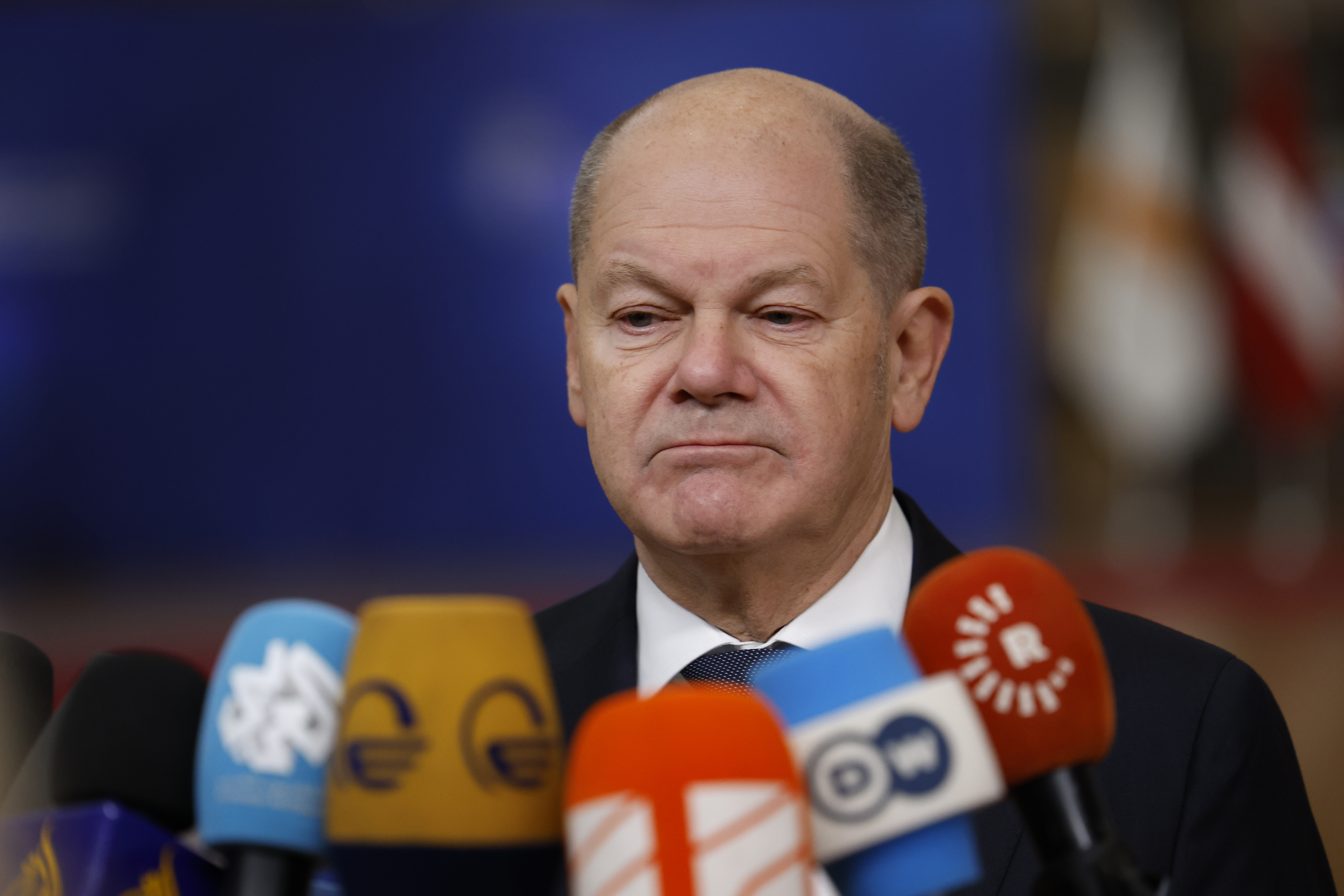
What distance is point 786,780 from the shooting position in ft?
2.23

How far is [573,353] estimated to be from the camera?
1663 millimetres

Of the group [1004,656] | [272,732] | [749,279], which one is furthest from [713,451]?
[272,732]

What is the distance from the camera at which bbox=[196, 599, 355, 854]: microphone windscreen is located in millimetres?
770

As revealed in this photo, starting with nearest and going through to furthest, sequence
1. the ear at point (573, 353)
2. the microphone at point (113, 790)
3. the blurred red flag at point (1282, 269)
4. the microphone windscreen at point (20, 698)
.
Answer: the microphone at point (113, 790)
the microphone windscreen at point (20, 698)
the ear at point (573, 353)
the blurred red flag at point (1282, 269)

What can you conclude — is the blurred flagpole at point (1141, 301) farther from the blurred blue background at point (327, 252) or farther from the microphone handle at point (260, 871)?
the microphone handle at point (260, 871)

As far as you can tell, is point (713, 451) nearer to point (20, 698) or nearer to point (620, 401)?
point (620, 401)

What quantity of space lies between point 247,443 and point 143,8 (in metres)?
2.08

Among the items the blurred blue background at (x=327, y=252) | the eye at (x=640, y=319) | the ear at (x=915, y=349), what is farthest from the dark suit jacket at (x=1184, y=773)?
the blurred blue background at (x=327, y=252)

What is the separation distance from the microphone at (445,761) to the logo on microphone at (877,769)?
0.48ft

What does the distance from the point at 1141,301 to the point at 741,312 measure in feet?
16.5

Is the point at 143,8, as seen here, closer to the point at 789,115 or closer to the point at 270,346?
the point at 270,346

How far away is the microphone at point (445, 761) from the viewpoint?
0.71 m

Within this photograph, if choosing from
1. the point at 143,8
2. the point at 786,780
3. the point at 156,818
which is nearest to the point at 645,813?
the point at 786,780

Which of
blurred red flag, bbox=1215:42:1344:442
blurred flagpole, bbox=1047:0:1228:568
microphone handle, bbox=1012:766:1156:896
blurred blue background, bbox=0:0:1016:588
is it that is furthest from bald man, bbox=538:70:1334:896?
blurred red flag, bbox=1215:42:1344:442
